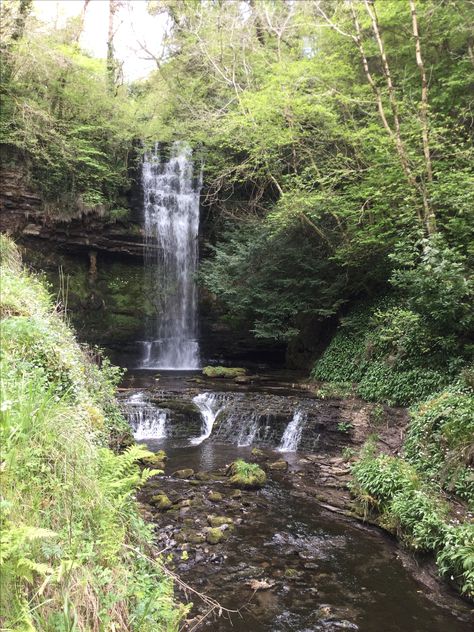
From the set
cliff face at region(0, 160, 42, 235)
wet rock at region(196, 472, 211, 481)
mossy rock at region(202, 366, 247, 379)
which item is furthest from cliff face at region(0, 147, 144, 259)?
wet rock at region(196, 472, 211, 481)

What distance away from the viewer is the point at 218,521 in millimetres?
5836

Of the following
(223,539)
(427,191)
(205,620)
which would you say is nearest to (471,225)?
(427,191)

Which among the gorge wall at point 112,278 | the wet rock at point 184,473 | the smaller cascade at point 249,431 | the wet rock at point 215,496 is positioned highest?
the gorge wall at point 112,278

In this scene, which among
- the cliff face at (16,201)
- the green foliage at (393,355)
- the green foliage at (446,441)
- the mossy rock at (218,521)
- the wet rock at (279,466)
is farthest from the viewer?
the cliff face at (16,201)

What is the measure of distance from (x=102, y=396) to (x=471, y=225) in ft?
24.8

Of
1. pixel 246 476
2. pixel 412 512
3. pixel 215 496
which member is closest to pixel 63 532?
pixel 215 496

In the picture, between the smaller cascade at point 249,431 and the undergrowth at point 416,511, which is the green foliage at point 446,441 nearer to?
the undergrowth at point 416,511

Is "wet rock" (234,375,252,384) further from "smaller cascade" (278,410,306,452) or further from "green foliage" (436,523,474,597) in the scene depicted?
"green foliage" (436,523,474,597)

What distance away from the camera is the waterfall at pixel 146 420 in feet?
32.4

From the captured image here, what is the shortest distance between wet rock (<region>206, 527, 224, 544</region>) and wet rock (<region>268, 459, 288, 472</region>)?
2677mm

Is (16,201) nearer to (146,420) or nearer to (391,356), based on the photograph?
(146,420)

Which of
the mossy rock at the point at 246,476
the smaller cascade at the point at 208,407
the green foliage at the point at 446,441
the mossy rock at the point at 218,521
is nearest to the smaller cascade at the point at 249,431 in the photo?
the smaller cascade at the point at 208,407

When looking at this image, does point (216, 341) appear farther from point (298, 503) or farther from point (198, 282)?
point (298, 503)

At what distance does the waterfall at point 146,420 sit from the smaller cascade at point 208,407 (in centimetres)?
86
